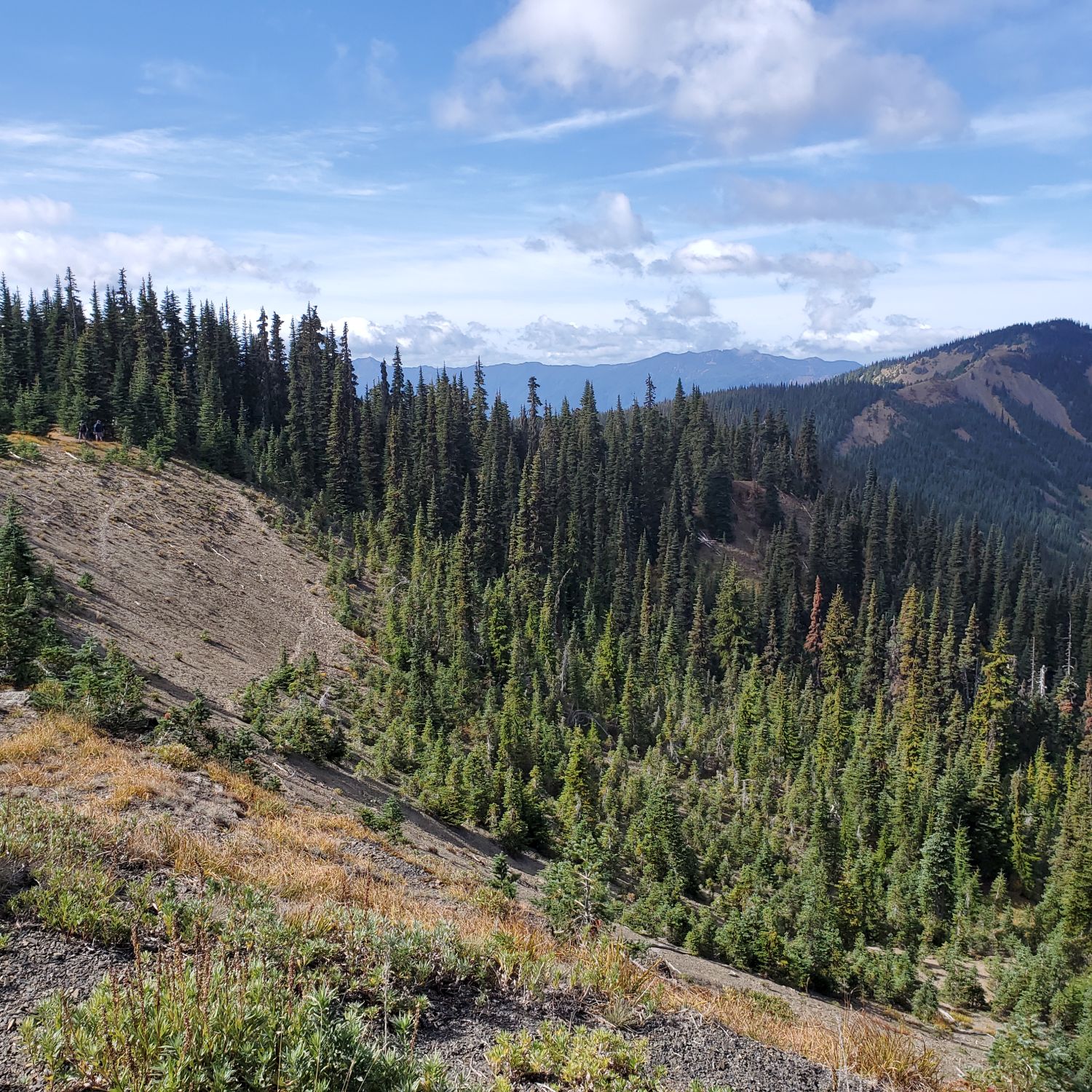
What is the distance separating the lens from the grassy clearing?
822 cm

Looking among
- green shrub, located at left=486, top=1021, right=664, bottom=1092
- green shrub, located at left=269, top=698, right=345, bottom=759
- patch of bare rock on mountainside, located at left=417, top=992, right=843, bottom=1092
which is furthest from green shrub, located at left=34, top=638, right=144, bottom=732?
green shrub, located at left=486, top=1021, right=664, bottom=1092

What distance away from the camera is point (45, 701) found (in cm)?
1945

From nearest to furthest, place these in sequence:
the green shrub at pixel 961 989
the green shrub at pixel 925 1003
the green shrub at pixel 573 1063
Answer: the green shrub at pixel 573 1063 < the green shrub at pixel 925 1003 < the green shrub at pixel 961 989

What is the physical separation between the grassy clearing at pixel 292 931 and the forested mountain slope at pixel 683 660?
182 inches

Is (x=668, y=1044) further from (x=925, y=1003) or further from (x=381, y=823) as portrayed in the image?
(x=925, y=1003)

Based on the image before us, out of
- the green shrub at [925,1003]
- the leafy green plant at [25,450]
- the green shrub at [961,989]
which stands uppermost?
the leafy green plant at [25,450]

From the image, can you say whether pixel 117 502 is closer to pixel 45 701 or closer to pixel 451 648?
pixel 451 648

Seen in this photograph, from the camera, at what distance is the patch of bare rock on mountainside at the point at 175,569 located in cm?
3922

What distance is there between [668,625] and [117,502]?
205 feet

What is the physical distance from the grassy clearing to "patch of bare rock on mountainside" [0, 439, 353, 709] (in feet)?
60.6

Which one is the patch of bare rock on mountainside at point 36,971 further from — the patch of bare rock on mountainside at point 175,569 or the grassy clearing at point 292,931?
the patch of bare rock on mountainside at point 175,569

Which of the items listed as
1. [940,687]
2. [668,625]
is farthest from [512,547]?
[940,687]

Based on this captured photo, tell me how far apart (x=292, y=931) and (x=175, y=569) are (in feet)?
178

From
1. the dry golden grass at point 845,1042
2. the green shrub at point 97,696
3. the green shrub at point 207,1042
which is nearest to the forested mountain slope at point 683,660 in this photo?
the dry golden grass at point 845,1042
